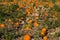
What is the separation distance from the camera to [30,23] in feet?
24.5

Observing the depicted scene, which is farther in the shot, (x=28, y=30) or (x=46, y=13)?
(x=46, y=13)

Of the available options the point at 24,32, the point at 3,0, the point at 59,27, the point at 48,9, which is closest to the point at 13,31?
the point at 24,32

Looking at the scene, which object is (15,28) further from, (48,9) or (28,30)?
(48,9)

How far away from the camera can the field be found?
6383mm

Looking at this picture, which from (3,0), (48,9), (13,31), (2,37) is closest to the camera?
(2,37)

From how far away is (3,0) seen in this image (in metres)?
12.0

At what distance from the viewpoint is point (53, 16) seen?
8.31 m

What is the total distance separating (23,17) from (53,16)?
44.8 inches

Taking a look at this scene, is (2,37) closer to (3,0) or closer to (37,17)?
(37,17)

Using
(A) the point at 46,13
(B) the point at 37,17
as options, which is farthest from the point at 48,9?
(B) the point at 37,17

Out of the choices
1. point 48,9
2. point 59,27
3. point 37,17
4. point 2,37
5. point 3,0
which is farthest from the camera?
point 3,0

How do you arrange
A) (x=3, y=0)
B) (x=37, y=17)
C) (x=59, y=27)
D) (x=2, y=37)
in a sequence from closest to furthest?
1. (x=2, y=37)
2. (x=59, y=27)
3. (x=37, y=17)
4. (x=3, y=0)

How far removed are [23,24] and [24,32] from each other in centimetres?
83

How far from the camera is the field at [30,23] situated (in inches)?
251
